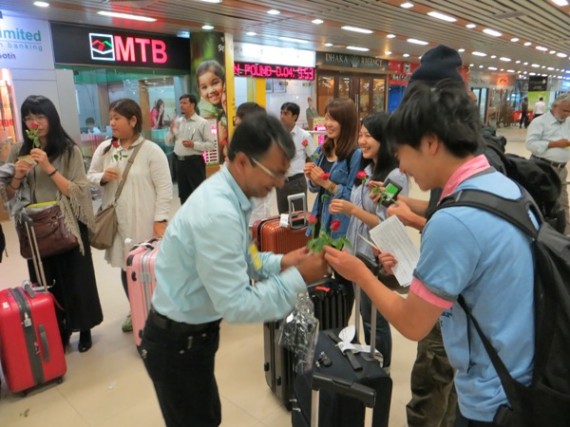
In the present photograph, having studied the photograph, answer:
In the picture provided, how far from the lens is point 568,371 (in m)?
0.96

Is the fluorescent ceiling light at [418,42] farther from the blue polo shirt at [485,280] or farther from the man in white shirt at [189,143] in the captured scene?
the blue polo shirt at [485,280]

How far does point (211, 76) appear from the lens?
355 inches

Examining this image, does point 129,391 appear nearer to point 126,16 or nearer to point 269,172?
point 269,172

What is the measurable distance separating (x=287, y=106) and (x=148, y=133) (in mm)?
5400

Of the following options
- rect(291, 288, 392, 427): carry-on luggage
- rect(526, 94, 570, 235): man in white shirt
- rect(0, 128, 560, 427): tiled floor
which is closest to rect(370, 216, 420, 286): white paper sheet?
rect(291, 288, 392, 427): carry-on luggage

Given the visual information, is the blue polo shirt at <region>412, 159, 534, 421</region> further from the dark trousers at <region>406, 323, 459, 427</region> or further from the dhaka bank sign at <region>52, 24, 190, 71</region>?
the dhaka bank sign at <region>52, 24, 190, 71</region>

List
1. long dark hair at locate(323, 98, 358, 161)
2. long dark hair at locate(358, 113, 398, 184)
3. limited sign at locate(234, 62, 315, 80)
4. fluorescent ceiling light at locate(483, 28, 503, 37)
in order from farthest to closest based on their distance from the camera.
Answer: limited sign at locate(234, 62, 315, 80), fluorescent ceiling light at locate(483, 28, 503, 37), long dark hair at locate(323, 98, 358, 161), long dark hair at locate(358, 113, 398, 184)

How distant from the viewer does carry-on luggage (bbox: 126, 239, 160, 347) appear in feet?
8.72

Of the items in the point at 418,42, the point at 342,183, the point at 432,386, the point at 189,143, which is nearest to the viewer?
the point at 432,386

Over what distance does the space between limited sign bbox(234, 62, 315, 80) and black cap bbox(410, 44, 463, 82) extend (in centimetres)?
953

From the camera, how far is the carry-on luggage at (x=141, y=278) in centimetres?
266

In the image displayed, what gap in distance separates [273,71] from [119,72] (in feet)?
14.4

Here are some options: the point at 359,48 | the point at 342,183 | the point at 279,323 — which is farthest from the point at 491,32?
the point at 279,323

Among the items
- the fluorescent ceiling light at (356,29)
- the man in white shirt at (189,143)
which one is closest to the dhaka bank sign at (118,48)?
the man in white shirt at (189,143)
